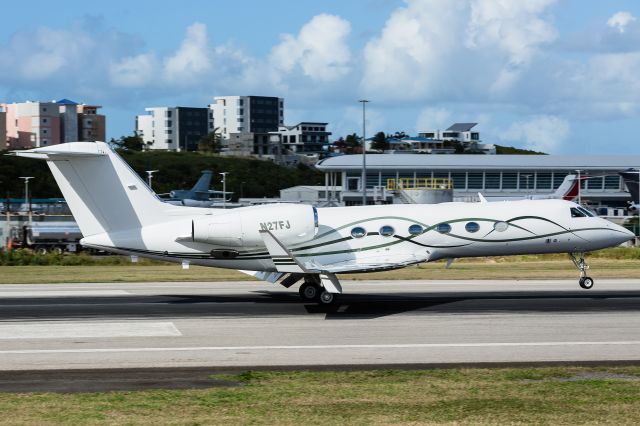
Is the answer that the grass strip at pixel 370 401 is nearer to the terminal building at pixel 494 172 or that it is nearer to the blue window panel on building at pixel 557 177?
the terminal building at pixel 494 172

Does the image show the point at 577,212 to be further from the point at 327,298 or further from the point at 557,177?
the point at 557,177

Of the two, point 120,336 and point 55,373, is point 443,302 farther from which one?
point 55,373

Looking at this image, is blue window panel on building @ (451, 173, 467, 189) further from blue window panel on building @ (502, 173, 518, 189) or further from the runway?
the runway

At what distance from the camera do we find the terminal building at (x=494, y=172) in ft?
302

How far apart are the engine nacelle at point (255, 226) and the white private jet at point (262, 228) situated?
3cm

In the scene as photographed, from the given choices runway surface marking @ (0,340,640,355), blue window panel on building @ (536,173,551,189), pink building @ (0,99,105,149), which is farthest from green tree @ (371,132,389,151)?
runway surface marking @ (0,340,640,355)

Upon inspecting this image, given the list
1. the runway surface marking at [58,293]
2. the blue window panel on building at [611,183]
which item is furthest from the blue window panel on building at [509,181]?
the runway surface marking at [58,293]

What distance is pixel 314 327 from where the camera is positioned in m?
21.7

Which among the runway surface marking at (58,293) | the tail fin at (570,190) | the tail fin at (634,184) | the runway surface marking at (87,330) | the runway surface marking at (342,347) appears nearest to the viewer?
the runway surface marking at (342,347)

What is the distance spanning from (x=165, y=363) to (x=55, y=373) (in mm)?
1991

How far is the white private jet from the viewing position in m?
25.8

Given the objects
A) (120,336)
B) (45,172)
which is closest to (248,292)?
(120,336)

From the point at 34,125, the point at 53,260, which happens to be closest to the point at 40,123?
the point at 34,125

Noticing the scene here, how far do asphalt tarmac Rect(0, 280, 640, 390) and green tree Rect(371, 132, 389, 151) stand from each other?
157 metres
